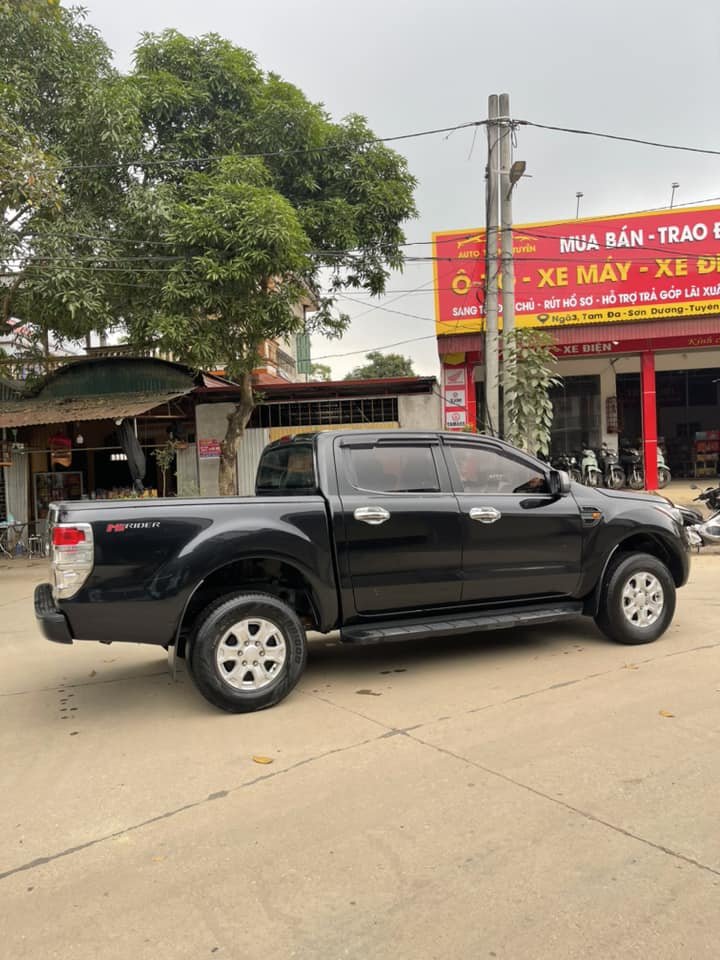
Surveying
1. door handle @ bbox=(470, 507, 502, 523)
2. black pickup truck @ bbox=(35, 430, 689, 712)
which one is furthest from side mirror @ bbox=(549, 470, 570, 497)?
door handle @ bbox=(470, 507, 502, 523)

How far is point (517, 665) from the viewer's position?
5.50 m

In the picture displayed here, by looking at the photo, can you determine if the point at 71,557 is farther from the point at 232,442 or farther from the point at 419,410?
the point at 419,410

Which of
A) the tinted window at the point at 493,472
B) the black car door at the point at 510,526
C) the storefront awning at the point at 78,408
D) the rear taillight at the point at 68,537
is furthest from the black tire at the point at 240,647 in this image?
the storefront awning at the point at 78,408

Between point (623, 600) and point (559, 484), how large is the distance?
3.73 ft

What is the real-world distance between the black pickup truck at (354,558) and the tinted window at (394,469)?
0.01 meters

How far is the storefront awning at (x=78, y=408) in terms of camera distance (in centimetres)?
1416

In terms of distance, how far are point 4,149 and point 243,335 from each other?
459 centimetres

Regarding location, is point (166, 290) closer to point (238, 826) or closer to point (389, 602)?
point (389, 602)

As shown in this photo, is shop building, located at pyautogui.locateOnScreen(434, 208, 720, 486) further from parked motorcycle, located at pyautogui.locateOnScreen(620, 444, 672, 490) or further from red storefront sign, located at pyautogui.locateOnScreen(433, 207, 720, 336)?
parked motorcycle, located at pyautogui.locateOnScreen(620, 444, 672, 490)

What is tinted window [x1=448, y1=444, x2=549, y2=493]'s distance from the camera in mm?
5527

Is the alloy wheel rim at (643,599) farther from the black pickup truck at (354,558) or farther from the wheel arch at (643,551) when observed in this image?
the wheel arch at (643,551)

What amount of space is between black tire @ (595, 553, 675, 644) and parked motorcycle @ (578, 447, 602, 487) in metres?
13.7

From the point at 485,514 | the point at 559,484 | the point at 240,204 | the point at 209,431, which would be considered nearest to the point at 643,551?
the point at 559,484

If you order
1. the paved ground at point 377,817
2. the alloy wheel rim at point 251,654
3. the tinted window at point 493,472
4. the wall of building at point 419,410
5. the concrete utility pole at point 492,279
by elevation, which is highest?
the concrete utility pole at point 492,279
